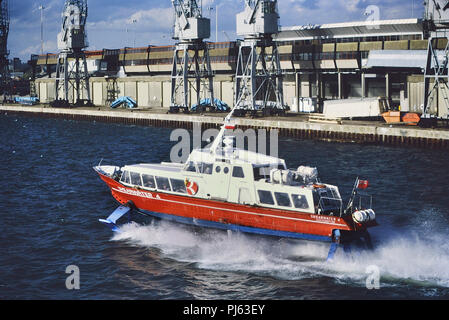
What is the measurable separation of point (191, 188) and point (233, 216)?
269cm

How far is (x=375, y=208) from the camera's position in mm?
33812

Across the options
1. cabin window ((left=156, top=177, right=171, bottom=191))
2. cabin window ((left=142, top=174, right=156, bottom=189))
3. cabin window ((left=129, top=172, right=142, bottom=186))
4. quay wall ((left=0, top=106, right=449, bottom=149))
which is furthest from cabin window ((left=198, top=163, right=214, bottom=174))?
quay wall ((left=0, top=106, right=449, bottom=149))

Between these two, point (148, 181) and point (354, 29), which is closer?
point (148, 181)

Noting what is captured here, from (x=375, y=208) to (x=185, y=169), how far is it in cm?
1224

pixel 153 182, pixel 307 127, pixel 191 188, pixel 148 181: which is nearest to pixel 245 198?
pixel 191 188

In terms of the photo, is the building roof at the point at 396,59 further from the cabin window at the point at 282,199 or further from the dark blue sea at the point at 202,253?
the cabin window at the point at 282,199

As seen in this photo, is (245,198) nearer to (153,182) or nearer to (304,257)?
(304,257)

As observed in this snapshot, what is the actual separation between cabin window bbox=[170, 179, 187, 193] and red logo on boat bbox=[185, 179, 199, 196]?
1.37ft

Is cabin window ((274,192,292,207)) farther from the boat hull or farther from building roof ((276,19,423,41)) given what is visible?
building roof ((276,19,423,41))

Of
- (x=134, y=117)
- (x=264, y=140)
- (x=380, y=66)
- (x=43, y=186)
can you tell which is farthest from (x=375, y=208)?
(x=134, y=117)

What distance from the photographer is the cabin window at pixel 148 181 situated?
3008 cm

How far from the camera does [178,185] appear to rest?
29.2 meters

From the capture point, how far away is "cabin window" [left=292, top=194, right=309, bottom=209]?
25781 millimetres
